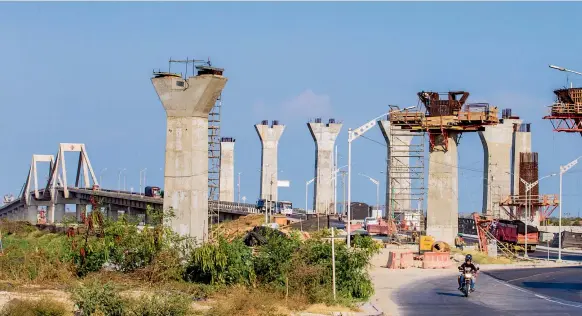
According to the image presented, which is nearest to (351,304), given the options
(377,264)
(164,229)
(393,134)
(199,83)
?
(164,229)

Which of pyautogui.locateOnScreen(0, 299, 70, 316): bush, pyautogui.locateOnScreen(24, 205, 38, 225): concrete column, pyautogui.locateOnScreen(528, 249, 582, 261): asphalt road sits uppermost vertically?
pyautogui.locateOnScreen(24, 205, 38, 225): concrete column

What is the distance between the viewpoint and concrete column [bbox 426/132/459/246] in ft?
229

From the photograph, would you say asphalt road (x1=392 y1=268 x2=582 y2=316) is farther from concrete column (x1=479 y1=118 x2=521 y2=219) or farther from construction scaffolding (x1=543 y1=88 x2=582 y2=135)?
concrete column (x1=479 y1=118 x2=521 y2=219)

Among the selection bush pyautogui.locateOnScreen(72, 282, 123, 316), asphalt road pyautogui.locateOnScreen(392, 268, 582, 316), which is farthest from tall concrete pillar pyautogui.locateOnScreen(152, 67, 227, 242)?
bush pyautogui.locateOnScreen(72, 282, 123, 316)

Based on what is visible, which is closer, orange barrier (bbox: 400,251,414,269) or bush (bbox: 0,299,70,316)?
bush (bbox: 0,299,70,316)

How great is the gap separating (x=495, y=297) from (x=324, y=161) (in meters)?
66.0

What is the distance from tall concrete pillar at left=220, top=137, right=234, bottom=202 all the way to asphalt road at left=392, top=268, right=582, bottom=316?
65.1m

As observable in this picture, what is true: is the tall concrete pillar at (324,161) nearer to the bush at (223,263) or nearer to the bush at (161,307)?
the bush at (223,263)

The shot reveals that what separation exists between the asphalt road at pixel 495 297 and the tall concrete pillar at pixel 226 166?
65.1 meters

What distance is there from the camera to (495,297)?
120 feet

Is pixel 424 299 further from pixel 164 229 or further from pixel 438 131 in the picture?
pixel 438 131

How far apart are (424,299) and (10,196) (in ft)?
569

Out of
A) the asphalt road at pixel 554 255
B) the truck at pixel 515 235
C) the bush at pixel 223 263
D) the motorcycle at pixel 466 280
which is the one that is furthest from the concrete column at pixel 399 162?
the bush at pixel 223 263

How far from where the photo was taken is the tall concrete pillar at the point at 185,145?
42.1 meters
